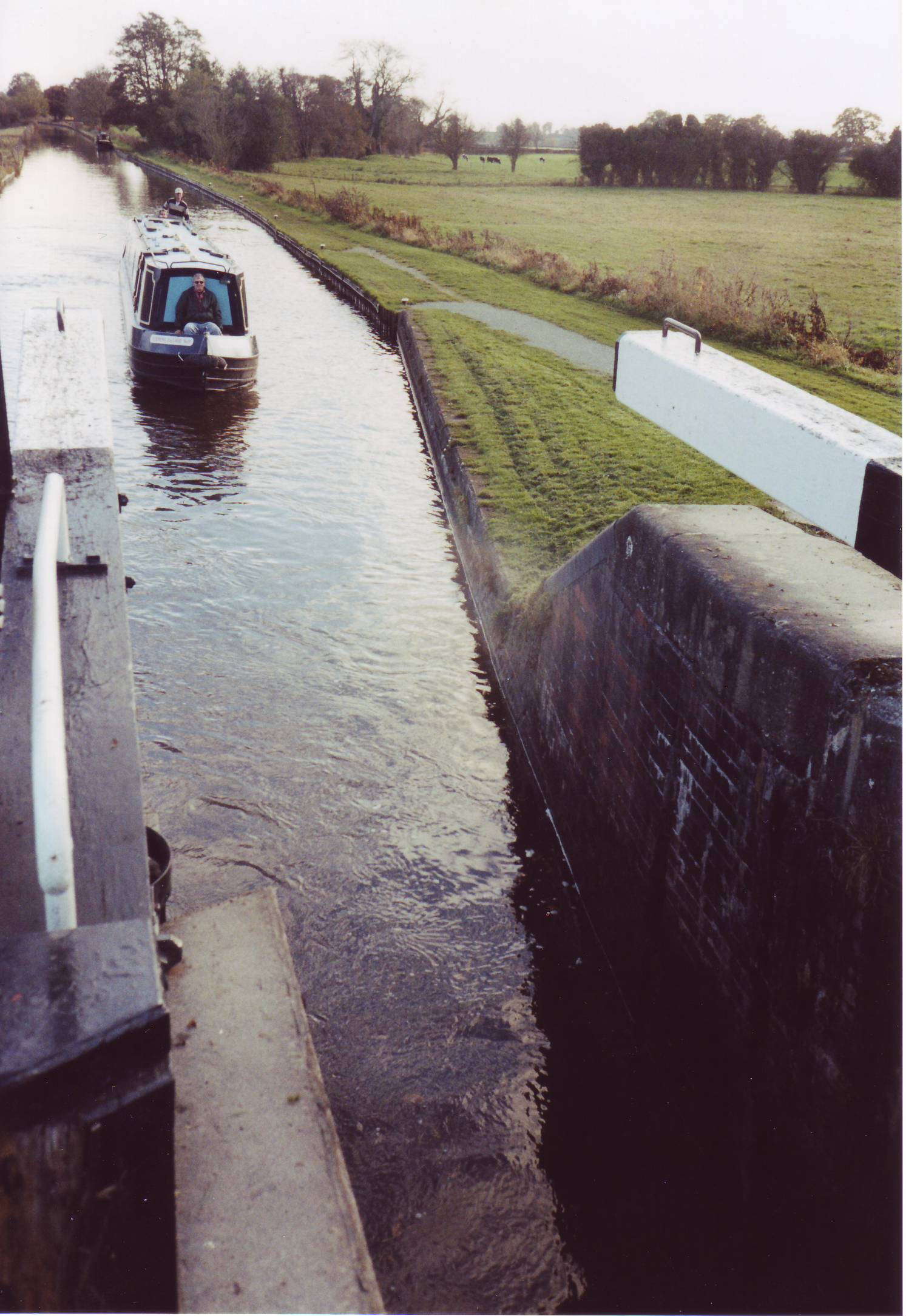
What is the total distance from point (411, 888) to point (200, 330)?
40.3ft

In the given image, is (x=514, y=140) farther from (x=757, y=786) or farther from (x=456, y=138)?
(x=757, y=786)

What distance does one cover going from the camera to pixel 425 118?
139 ft

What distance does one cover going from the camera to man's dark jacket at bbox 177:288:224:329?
52.2ft

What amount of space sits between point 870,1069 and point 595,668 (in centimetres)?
280

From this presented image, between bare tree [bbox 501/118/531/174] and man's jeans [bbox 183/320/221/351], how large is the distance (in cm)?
3358

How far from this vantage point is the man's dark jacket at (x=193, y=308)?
15.9 metres

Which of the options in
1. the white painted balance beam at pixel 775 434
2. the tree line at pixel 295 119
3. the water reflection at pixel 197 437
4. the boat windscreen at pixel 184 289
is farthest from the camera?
the tree line at pixel 295 119

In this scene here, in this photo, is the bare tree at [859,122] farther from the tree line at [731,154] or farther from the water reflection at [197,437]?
the water reflection at [197,437]

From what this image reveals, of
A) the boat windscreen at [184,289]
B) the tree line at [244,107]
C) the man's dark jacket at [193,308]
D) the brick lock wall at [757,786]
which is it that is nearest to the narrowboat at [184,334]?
the boat windscreen at [184,289]

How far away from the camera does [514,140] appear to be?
50719mm

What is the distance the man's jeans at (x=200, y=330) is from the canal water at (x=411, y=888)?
388cm

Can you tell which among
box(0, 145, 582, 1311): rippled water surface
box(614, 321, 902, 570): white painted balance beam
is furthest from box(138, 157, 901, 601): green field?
box(614, 321, 902, 570): white painted balance beam

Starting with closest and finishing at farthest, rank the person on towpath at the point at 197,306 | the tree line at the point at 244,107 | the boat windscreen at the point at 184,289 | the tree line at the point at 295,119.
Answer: the person on towpath at the point at 197,306
the boat windscreen at the point at 184,289
the tree line at the point at 295,119
the tree line at the point at 244,107

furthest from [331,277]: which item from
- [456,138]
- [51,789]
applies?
[456,138]
